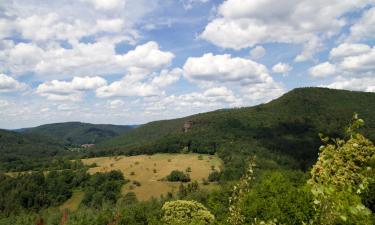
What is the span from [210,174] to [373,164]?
18774cm

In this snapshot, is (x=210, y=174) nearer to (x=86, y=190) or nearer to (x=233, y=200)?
(x=86, y=190)

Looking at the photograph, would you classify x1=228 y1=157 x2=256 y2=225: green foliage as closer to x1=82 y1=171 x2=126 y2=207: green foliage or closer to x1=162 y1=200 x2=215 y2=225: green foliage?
x1=162 y1=200 x2=215 y2=225: green foliage

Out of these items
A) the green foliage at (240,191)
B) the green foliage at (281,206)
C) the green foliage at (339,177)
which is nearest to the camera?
the green foliage at (339,177)

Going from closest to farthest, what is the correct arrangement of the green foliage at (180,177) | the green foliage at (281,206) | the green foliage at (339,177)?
the green foliage at (339,177), the green foliage at (281,206), the green foliage at (180,177)

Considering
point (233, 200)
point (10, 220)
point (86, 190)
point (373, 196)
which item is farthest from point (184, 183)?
point (233, 200)

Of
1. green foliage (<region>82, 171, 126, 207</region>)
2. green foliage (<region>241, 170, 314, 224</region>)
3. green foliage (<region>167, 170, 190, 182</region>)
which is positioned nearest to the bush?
green foliage (<region>167, 170, 190, 182</region>)

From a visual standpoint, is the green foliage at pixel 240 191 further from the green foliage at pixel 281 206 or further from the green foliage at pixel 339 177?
the green foliage at pixel 281 206

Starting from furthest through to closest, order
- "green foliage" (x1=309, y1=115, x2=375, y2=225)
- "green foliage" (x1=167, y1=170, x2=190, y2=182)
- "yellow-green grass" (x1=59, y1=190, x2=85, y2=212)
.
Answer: "green foliage" (x1=167, y1=170, x2=190, y2=182), "yellow-green grass" (x1=59, y1=190, x2=85, y2=212), "green foliage" (x1=309, y1=115, x2=375, y2=225)

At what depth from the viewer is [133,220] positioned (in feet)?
317

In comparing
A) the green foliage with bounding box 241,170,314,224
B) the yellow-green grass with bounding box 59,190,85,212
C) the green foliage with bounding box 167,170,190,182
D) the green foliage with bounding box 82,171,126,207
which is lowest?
the yellow-green grass with bounding box 59,190,85,212

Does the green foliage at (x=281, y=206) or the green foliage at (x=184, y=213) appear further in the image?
the green foliage at (x=184, y=213)

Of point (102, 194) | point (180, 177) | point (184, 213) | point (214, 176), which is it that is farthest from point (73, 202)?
point (184, 213)

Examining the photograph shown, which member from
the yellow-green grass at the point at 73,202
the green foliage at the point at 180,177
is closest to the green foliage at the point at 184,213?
the green foliage at the point at 180,177

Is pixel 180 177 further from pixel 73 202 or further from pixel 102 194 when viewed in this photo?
pixel 73 202
